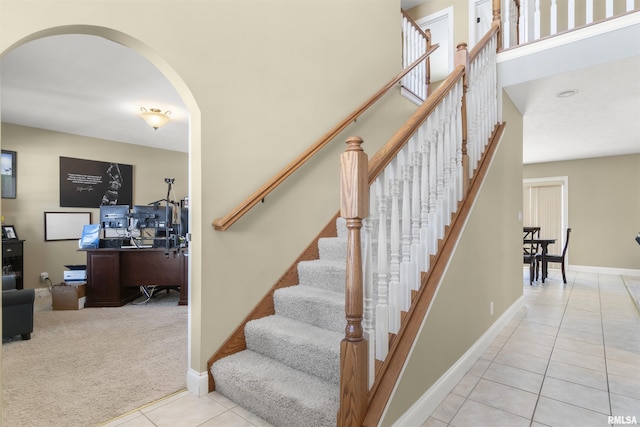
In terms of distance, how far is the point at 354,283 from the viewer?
1378mm

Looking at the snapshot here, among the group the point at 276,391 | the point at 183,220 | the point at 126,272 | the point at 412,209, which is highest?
the point at 412,209

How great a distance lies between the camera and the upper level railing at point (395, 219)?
1.38 meters

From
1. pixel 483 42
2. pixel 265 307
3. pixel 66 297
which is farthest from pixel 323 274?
pixel 66 297

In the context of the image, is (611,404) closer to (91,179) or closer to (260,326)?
(260,326)

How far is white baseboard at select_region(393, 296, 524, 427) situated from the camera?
1698 millimetres

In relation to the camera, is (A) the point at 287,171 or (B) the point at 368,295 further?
(A) the point at 287,171

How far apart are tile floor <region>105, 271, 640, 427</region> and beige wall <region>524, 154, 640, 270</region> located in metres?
4.21

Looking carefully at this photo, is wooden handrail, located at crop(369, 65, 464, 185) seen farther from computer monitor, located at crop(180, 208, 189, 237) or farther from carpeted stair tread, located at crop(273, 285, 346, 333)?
computer monitor, located at crop(180, 208, 189, 237)

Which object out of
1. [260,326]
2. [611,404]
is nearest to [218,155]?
[260,326]

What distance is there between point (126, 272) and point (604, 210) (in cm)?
911

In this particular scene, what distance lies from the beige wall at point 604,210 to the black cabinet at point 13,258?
33.5ft

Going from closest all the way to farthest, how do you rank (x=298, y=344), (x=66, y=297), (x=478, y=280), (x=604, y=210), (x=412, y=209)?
(x=412, y=209), (x=298, y=344), (x=478, y=280), (x=66, y=297), (x=604, y=210)

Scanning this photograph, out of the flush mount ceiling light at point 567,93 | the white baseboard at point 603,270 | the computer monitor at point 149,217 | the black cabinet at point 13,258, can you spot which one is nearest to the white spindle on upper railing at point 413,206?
the flush mount ceiling light at point 567,93

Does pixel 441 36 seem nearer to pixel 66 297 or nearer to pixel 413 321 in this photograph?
pixel 413 321
